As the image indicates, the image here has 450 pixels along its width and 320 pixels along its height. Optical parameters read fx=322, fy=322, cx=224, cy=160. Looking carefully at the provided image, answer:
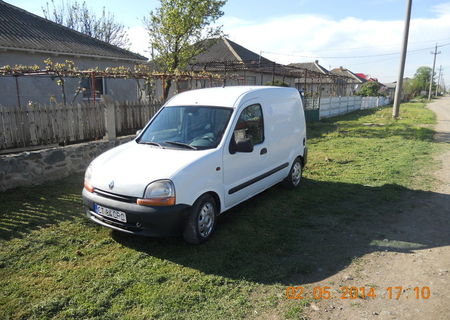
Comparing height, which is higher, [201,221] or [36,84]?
[36,84]

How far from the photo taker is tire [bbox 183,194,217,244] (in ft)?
12.7

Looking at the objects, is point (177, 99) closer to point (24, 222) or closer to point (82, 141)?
point (24, 222)

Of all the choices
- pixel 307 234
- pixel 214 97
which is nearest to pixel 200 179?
pixel 214 97

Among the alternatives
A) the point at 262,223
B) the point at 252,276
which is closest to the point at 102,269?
the point at 252,276

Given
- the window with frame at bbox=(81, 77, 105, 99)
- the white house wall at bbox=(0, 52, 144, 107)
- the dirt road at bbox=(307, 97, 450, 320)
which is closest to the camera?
the dirt road at bbox=(307, 97, 450, 320)

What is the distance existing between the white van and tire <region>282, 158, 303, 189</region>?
39 centimetres

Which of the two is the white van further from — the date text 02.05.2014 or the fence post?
the fence post

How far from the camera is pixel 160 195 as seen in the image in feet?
11.9

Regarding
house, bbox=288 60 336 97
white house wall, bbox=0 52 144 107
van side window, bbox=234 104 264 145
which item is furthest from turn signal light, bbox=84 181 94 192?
house, bbox=288 60 336 97

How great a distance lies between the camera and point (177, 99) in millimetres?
5324

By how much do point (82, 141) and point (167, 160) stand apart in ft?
14.8

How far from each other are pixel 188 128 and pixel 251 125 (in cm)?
99

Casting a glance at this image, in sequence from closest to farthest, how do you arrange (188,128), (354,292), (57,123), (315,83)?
(354,292)
(188,128)
(57,123)
(315,83)

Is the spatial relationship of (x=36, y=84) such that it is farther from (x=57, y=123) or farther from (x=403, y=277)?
(x=403, y=277)
